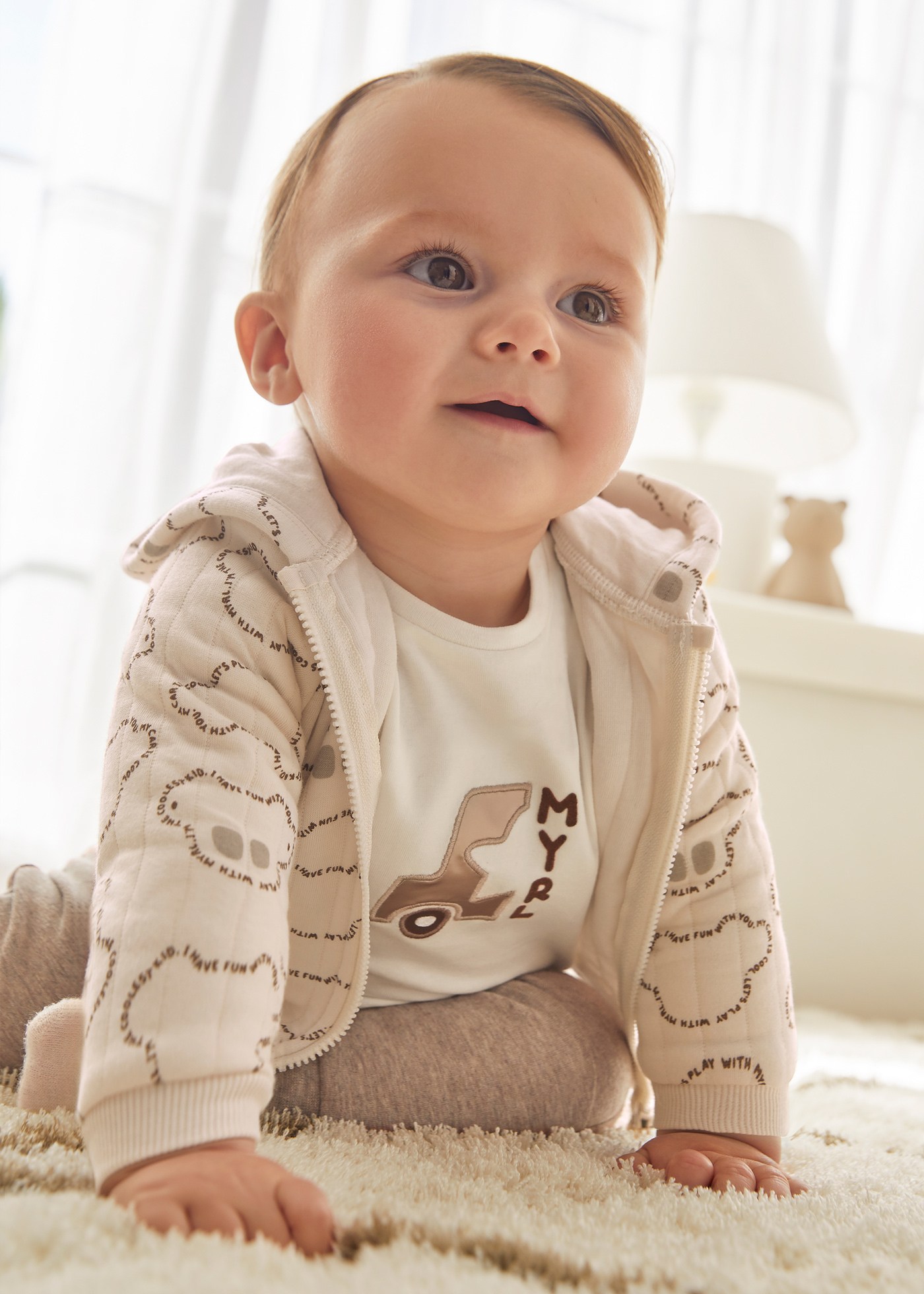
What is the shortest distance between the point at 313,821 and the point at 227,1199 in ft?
0.86

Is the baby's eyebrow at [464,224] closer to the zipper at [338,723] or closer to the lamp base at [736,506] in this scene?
the zipper at [338,723]

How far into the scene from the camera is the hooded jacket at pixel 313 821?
49 cm

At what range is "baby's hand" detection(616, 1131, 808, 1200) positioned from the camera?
59 centimetres

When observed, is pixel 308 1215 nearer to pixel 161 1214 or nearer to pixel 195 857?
pixel 161 1214

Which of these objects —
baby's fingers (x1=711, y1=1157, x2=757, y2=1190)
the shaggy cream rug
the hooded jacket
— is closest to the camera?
the shaggy cream rug

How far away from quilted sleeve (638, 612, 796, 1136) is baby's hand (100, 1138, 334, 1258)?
0.32 metres

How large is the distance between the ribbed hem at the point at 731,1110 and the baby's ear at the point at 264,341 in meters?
0.53

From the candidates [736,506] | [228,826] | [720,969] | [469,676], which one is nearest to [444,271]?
[469,676]

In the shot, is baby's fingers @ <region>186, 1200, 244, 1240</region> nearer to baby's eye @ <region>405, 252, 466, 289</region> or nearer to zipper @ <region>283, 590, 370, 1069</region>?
zipper @ <region>283, 590, 370, 1069</region>

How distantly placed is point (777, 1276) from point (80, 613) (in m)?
1.38

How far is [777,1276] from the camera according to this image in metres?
0.42

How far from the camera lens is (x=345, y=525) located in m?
0.71

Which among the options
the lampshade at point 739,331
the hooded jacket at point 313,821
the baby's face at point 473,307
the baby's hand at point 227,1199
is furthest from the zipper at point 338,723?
the lampshade at point 739,331

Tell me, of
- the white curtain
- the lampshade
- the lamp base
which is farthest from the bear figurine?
the white curtain
